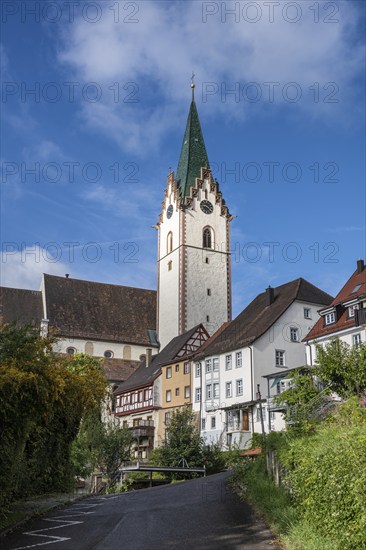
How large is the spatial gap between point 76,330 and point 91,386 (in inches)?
1986

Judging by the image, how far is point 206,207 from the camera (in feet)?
243

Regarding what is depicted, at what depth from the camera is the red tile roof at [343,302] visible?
125 ft

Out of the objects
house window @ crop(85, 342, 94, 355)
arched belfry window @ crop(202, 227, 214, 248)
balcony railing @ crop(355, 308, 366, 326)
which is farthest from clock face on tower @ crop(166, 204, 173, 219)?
balcony railing @ crop(355, 308, 366, 326)

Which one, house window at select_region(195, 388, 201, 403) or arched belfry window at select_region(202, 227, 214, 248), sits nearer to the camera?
house window at select_region(195, 388, 201, 403)

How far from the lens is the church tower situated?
68688 millimetres

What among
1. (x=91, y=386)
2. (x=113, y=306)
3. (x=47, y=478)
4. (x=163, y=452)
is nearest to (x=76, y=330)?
(x=113, y=306)

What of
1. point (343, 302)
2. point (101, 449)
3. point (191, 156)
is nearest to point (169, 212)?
point (191, 156)

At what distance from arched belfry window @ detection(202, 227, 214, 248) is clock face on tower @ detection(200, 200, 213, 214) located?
2.00 metres

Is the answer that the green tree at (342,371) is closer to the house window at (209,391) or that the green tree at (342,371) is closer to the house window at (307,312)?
the house window at (307,312)

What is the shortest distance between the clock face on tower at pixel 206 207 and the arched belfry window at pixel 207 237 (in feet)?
6.55

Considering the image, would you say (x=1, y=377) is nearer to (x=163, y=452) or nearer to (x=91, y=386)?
(x=91, y=386)

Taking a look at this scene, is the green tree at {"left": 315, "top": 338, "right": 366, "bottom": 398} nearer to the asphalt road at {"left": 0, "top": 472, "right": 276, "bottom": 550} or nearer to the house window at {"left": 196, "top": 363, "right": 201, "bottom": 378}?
the asphalt road at {"left": 0, "top": 472, "right": 276, "bottom": 550}

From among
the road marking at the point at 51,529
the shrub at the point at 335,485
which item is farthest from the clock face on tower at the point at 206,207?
the shrub at the point at 335,485

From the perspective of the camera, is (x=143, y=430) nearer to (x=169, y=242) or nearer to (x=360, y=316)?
(x=169, y=242)
